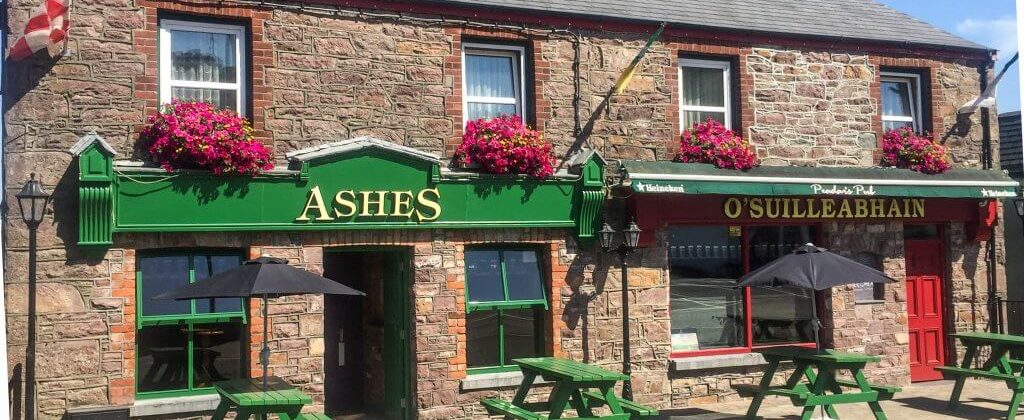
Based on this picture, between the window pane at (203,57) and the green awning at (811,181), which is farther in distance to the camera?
the green awning at (811,181)

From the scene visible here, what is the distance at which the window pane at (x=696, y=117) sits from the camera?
12820mm

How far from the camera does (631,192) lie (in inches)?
470

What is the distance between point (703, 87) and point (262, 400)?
7.68 meters

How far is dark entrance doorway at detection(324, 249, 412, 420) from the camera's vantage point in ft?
36.4

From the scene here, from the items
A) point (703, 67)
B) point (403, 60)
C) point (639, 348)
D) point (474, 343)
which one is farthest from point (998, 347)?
point (403, 60)

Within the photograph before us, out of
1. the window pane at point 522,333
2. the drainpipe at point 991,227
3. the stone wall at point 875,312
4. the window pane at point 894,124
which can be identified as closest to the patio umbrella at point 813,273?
the window pane at point 522,333

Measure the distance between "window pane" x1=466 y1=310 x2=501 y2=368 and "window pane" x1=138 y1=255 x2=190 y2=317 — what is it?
327 cm

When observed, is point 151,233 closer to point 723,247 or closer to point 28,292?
point 28,292

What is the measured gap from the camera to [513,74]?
39.1 ft

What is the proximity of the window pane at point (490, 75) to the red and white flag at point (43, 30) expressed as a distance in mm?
4557

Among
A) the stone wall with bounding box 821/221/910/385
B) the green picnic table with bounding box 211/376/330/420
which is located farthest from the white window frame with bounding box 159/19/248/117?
the stone wall with bounding box 821/221/910/385

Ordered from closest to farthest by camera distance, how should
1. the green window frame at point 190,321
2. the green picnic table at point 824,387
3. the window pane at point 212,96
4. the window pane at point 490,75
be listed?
the green window frame at point 190,321 → the green picnic table at point 824,387 → the window pane at point 212,96 → the window pane at point 490,75

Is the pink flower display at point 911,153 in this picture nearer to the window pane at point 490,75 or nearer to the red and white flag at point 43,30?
the window pane at point 490,75

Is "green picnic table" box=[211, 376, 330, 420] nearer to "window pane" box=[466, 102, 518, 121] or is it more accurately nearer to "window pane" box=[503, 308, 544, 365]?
"window pane" box=[503, 308, 544, 365]
